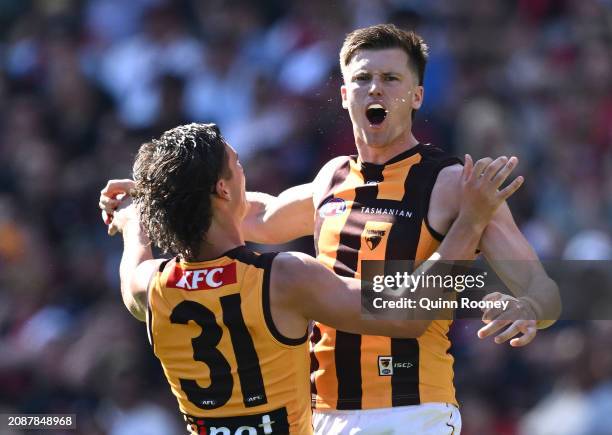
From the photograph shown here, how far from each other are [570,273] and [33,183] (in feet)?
15.7

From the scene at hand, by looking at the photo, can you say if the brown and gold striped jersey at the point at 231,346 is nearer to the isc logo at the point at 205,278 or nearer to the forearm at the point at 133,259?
the isc logo at the point at 205,278

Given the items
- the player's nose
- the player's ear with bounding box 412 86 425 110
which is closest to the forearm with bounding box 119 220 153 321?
the player's nose

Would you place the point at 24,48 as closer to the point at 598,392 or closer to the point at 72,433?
the point at 72,433

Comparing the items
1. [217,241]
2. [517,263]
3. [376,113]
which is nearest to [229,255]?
[217,241]

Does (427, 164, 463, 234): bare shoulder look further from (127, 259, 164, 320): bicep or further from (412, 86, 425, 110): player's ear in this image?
(127, 259, 164, 320): bicep

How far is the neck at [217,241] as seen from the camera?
476 cm

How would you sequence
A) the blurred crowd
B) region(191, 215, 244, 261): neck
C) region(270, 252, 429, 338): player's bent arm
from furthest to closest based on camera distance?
the blurred crowd < region(191, 215, 244, 261): neck < region(270, 252, 429, 338): player's bent arm

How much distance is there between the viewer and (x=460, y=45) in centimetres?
1007

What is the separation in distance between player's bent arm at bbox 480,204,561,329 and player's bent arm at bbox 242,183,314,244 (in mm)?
968

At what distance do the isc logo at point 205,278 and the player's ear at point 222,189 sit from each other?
277 mm

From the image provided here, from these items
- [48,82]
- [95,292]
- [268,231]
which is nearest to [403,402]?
[268,231]

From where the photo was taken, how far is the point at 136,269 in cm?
505

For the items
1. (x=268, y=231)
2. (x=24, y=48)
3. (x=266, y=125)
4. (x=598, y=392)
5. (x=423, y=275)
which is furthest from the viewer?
(x=24, y=48)

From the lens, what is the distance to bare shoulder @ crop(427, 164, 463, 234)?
16.5ft
